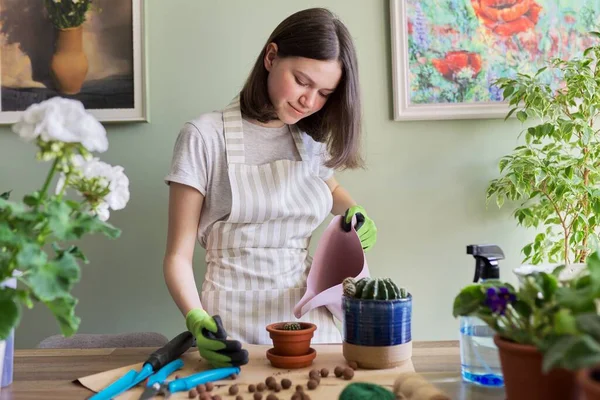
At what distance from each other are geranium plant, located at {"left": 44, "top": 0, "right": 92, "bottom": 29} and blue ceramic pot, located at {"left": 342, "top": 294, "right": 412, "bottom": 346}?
1286 mm

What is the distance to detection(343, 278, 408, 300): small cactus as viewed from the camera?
37.4 inches

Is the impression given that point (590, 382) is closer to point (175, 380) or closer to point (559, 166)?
point (175, 380)

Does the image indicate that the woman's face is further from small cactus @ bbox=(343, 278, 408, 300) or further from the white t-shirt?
small cactus @ bbox=(343, 278, 408, 300)

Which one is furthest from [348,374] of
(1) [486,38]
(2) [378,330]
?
(1) [486,38]

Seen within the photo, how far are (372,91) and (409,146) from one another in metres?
0.21

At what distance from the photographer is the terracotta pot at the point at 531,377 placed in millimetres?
625

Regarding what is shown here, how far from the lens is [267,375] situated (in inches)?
37.9

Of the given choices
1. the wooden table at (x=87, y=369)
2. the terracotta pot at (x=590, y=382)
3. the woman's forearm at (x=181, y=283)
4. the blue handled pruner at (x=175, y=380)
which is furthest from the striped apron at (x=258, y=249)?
the terracotta pot at (x=590, y=382)

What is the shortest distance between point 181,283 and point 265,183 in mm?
328

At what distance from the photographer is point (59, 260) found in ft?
2.14

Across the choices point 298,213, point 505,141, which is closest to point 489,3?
point 505,141

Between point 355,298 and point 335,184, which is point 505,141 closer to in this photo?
point 335,184

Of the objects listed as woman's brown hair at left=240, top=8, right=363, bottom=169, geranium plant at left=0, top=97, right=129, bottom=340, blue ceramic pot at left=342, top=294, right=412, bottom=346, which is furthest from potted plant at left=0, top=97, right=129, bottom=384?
woman's brown hair at left=240, top=8, right=363, bottom=169

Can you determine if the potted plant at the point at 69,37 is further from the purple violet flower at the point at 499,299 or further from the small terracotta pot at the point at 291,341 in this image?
the purple violet flower at the point at 499,299
